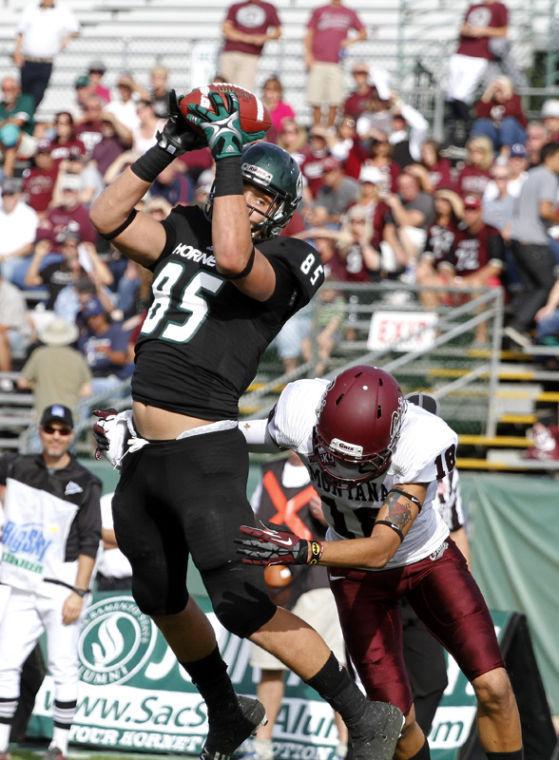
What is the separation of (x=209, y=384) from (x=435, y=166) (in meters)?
9.80

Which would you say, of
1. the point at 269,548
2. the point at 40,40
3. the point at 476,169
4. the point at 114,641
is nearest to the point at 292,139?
the point at 476,169

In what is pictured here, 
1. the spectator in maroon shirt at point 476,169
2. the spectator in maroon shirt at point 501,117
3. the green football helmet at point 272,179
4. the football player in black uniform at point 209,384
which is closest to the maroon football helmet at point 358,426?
the football player in black uniform at point 209,384

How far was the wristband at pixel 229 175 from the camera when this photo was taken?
4.95 meters

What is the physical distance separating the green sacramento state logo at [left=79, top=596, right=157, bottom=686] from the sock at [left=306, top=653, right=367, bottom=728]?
397cm

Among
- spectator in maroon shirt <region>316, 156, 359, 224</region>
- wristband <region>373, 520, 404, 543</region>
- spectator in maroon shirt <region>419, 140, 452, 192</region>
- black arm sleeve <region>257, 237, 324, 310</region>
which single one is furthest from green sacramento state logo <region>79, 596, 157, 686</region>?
spectator in maroon shirt <region>419, 140, 452, 192</region>

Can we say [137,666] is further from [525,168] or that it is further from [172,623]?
[525,168]

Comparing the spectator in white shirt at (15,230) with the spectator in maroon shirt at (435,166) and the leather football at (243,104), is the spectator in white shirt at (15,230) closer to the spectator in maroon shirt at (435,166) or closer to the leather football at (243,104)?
the spectator in maroon shirt at (435,166)

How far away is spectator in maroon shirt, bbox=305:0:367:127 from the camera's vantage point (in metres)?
16.7

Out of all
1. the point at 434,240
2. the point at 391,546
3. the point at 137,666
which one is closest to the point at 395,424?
the point at 391,546

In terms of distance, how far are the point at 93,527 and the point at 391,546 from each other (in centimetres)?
372

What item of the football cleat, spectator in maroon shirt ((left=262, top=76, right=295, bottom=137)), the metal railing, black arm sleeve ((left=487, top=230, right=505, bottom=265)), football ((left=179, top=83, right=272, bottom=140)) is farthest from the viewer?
spectator in maroon shirt ((left=262, top=76, right=295, bottom=137))

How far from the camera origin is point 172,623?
5445 millimetres

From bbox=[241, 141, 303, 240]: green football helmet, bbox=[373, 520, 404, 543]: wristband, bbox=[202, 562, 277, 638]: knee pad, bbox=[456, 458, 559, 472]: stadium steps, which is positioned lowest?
bbox=[456, 458, 559, 472]: stadium steps

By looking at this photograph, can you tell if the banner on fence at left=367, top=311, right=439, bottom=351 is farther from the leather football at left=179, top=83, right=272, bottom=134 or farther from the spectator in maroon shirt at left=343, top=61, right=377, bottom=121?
the leather football at left=179, top=83, right=272, bottom=134
